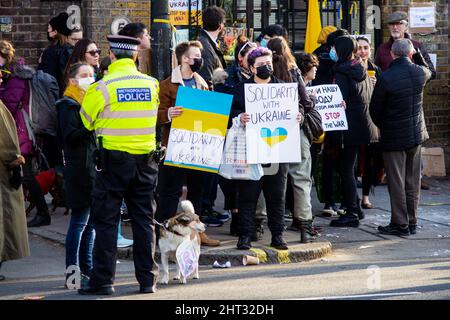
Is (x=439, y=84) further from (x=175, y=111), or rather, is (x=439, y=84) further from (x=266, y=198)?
(x=175, y=111)

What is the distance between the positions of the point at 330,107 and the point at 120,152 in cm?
412

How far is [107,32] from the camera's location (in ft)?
53.6

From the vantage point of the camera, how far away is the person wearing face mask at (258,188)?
1079cm

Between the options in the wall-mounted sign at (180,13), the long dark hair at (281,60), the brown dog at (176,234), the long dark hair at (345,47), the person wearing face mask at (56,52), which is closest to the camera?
the brown dog at (176,234)

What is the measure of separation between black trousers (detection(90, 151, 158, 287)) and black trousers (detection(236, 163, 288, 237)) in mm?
1766

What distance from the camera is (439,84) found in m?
17.7

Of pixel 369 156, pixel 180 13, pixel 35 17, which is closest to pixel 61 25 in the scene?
pixel 180 13

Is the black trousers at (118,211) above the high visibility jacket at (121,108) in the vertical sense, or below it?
below

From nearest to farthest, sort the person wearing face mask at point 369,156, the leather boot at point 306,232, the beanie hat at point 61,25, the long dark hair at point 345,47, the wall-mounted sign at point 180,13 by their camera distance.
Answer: the leather boot at point 306,232 → the long dark hair at point 345,47 → the person wearing face mask at point 369,156 → the beanie hat at point 61,25 → the wall-mounted sign at point 180,13

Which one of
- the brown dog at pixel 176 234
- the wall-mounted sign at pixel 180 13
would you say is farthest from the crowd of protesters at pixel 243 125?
the wall-mounted sign at pixel 180 13

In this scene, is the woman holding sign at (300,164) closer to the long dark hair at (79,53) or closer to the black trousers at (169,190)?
the black trousers at (169,190)

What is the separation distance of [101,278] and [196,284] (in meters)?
0.92

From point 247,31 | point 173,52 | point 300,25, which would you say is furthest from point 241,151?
point 300,25

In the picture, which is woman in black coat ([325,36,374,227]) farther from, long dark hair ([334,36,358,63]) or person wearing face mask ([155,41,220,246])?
person wearing face mask ([155,41,220,246])
